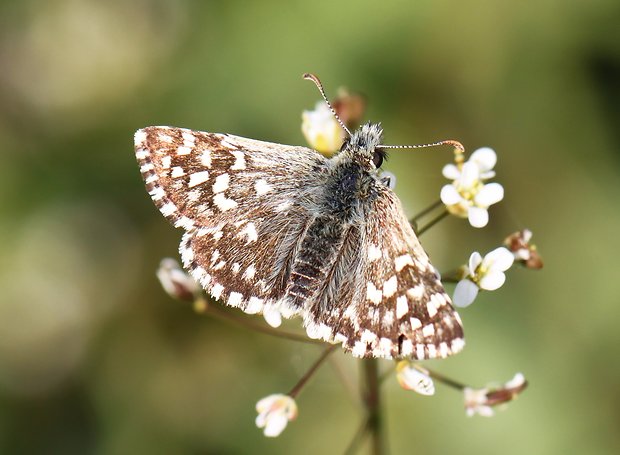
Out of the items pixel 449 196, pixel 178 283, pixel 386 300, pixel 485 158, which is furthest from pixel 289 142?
pixel 386 300

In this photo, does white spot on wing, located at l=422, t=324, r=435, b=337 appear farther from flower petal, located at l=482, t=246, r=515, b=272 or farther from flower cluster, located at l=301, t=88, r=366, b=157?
flower cluster, located at l=301, t=88, r=366, b=157

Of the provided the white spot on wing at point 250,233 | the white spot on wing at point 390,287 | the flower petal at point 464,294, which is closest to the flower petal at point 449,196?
the flower petal at point 464,294

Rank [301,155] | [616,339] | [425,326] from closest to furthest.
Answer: [425,326] → [301,155] → [616,339]

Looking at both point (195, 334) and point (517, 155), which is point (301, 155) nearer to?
point (195, 334)

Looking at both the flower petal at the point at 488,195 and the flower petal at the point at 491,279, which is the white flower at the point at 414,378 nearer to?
the flower petal at the point at 491,279

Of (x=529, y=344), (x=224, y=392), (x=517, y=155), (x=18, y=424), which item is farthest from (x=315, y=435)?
(x=517, y=155)

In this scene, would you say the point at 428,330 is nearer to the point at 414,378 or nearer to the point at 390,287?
the point at 390,287
